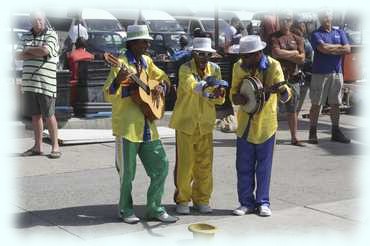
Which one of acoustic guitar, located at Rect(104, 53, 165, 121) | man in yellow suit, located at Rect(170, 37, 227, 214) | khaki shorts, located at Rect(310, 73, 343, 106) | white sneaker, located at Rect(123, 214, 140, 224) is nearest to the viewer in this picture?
acoustic guitar, located at Rect(104, 53, 165, 121)

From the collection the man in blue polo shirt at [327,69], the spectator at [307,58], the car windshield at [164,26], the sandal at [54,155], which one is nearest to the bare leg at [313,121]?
the man in blue polo shirt at [327,69]

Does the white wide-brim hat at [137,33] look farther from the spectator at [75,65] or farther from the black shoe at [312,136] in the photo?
the spectator at [75,65]

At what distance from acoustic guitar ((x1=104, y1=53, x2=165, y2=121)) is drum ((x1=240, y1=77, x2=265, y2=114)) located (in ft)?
2.46

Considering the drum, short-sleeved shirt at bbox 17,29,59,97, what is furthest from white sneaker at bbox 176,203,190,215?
short-sleeved shirt at bbox 17,29,59,97

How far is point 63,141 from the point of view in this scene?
927 centimetres

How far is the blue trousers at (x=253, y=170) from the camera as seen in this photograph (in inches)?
243

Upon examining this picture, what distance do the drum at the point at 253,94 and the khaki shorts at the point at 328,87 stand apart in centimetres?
371

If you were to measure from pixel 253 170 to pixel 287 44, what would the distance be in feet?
11.2

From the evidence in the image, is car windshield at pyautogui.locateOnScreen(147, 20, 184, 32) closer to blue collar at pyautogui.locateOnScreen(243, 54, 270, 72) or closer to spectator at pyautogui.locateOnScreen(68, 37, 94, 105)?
spectator at pyautogui.locateOnScreen(68, 37, 94, 105)

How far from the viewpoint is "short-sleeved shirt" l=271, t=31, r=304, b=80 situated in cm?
919

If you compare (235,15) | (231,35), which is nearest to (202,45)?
(231,35)

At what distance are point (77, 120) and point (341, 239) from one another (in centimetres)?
562

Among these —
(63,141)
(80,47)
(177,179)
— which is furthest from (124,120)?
(80,47)

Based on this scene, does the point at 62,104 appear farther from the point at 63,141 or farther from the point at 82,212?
the point at 82,212
